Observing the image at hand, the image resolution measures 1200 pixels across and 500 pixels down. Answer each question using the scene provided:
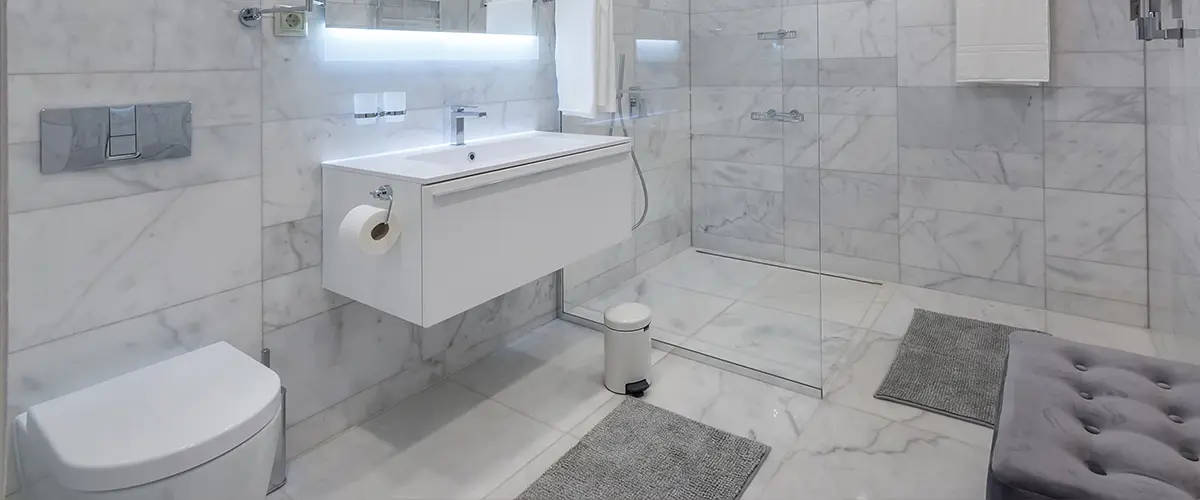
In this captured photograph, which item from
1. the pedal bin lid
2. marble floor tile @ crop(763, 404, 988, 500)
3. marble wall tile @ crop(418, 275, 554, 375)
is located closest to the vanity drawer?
the pedal bin lid

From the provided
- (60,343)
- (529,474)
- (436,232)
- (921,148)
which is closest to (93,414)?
(60,343)

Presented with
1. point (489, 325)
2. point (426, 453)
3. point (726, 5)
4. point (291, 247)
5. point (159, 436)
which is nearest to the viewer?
point (159, 436)

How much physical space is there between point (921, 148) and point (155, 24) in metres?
3.16

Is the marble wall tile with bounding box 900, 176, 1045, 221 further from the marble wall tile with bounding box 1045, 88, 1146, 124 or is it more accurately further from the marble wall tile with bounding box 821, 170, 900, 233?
the marble wall tile with bounding box 1045, 88, 1146, 124

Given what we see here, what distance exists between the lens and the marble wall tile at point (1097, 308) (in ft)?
9.70

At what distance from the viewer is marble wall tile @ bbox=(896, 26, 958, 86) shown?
3.19 m

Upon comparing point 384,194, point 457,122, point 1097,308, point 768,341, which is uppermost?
point 457,122

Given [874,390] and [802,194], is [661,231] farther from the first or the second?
[874,390]

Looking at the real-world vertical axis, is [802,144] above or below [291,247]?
above

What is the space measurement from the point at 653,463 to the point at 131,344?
1388 mm

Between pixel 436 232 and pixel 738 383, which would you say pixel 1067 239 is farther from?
pixel 436 232

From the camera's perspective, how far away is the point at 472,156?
7.59 ft

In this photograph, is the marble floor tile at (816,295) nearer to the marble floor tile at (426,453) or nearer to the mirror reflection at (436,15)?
the marble floor tile at (426,453)

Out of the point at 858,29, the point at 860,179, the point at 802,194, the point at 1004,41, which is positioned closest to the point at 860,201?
the point at 860,179
